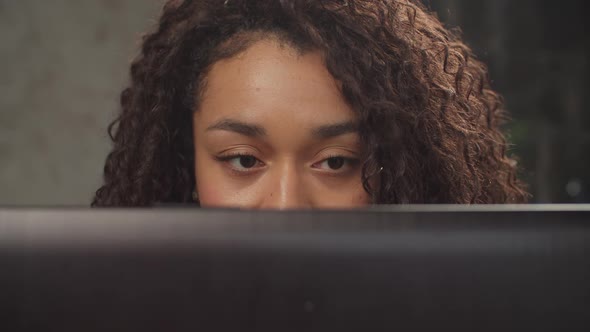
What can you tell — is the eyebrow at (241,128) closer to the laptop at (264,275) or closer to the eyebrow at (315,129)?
the eyebrow at (315,129)

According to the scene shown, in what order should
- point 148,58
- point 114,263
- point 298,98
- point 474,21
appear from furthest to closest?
point 474,21 → point 148,58 → point 298,98 → point 114,263

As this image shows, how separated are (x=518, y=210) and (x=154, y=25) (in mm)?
858

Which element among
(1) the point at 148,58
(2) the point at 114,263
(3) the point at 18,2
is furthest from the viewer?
(3) the point at 18,2

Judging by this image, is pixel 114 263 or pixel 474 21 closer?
pixel 114 263

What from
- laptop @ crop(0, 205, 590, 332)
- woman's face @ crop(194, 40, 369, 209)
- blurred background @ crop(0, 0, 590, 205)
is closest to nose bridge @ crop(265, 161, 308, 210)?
woman's face @ crop(194, 40, 369, 209)

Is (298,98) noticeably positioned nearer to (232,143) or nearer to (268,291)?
(232,143)

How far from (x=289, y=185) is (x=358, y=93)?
0.13 metres

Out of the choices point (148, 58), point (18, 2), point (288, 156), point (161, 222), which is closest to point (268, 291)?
point (161, 222)

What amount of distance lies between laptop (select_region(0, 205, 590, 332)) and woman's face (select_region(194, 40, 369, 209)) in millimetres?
520

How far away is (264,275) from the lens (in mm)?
174

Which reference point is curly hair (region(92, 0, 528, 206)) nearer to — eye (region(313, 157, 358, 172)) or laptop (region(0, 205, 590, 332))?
eye (region(313, 157, 358, 172))

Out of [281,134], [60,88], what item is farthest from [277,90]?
[60,88]

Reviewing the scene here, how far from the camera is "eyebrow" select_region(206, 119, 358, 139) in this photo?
705 mm

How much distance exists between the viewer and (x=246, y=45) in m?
0.78
